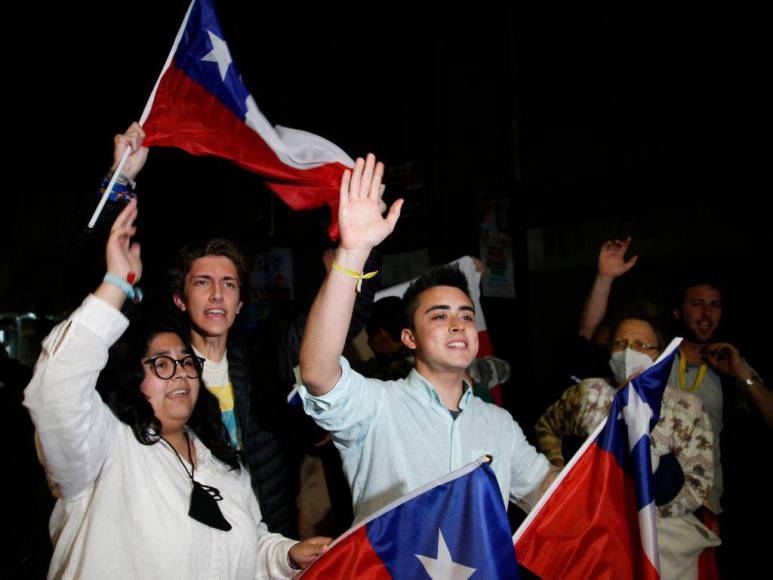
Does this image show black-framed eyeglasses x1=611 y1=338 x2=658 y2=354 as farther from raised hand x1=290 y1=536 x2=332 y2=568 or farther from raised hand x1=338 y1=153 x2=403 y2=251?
raised hand x1=290 y1=536 x2=332 y2=568

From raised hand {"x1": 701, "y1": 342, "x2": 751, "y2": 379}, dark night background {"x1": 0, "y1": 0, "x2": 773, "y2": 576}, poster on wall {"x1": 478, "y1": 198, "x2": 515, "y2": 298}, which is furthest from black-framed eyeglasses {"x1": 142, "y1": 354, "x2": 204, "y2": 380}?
poster on wall {"x1": 478, "y1": 198, "x2": 515, "y2": 298}

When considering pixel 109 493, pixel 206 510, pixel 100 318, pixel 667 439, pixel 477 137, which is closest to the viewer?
pixel 100 318

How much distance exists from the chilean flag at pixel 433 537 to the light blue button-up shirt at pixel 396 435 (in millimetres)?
274

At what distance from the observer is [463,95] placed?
231 inches

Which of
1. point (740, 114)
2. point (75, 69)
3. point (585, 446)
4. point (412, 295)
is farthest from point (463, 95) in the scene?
point (585, 446)

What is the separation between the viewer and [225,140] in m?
2.57

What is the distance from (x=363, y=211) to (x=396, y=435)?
71 centimetres

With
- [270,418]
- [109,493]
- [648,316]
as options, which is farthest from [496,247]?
[109,493]

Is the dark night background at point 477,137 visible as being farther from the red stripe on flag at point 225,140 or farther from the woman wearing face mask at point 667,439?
the red stripe on flag at point 225,140

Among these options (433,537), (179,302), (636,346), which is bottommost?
(433,537)

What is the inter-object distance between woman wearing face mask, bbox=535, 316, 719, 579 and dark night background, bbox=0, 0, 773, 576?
105 centimetres

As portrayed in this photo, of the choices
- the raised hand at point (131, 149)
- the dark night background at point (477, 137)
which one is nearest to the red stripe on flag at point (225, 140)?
the raised hand at point (131, 149)

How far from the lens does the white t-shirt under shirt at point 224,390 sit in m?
2.33

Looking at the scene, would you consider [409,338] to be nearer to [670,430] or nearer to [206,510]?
[206,510]
